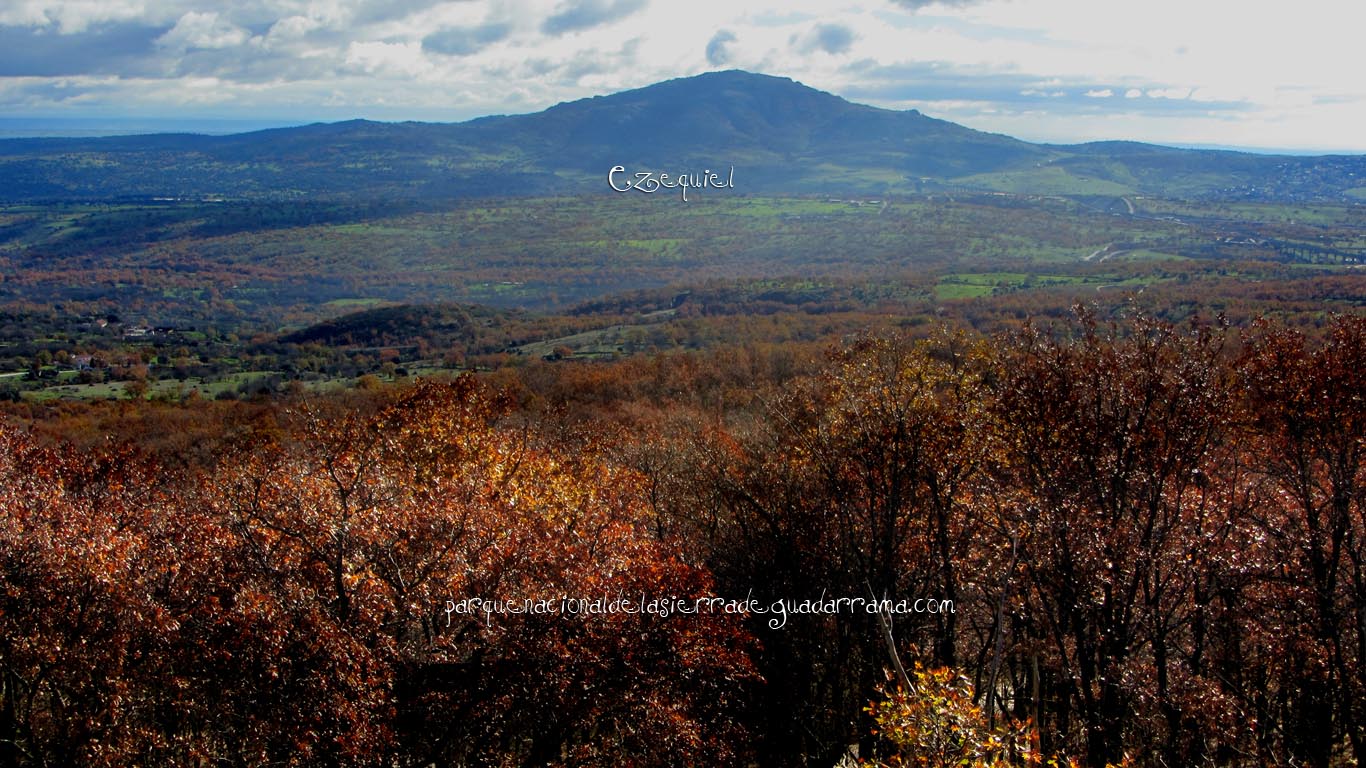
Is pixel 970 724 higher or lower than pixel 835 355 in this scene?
lower

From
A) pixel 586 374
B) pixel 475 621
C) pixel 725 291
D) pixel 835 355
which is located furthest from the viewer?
pixel 725 291

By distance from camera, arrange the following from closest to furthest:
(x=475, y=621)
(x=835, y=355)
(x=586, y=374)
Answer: (x=475, y=621), (x=835, y=355), (x=586, y=374)

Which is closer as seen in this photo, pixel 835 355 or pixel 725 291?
pixel 835 355

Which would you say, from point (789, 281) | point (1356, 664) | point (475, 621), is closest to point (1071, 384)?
point (1356, 664)

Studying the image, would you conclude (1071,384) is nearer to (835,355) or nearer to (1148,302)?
(835,355)

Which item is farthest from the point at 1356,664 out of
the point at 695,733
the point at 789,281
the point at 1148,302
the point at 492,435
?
the point at 789,281

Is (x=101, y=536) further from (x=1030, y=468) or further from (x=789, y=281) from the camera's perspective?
(x=789, y=281)
